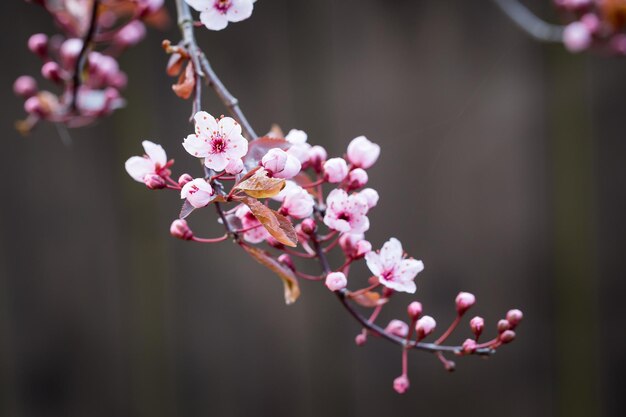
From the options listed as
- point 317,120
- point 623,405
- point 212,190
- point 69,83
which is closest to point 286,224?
point 212,190

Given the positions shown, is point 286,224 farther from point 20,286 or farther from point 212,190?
point 20,286

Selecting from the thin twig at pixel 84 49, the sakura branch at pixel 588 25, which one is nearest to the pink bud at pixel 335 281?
→ the thin twig at pixel 84 49

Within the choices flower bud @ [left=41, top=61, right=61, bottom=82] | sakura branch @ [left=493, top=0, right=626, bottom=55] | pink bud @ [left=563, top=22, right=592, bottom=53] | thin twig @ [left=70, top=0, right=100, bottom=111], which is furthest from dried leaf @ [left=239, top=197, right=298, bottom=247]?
pink bud @ [left=563, top=22, right=592, bottom=53]

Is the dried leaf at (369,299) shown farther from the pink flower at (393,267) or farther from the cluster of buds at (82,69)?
the cluster of buds at (82,69)

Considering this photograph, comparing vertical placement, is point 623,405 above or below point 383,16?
below

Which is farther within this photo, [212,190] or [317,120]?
[317,120]

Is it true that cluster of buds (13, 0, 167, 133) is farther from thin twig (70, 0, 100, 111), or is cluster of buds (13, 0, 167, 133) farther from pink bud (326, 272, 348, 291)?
pink bud (326, 272, 348, 291)

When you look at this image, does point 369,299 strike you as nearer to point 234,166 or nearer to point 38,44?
point 234,166

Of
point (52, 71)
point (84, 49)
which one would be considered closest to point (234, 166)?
point (84, 49)
